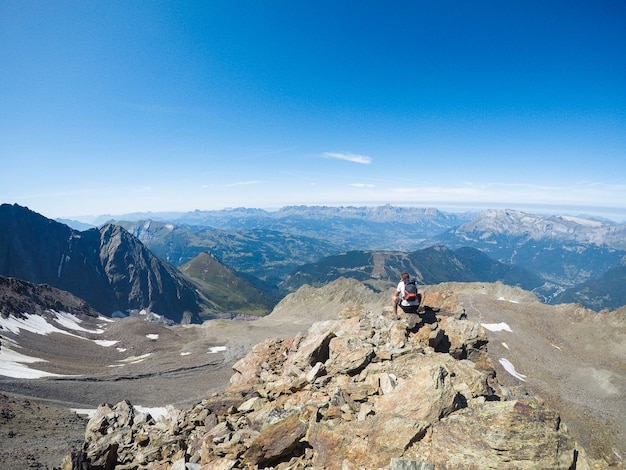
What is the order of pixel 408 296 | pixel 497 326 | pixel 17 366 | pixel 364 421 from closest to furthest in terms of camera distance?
pixel 364 421, pixel 408 296, pixel 497 326, pixel 17 366

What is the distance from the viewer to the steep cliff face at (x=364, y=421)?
10289 millimetres

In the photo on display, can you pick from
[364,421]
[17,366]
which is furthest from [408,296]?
[17,366]

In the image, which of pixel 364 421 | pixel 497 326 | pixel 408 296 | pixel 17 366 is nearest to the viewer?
pixel 364 421

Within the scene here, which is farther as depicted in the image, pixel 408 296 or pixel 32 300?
pixel 32 300

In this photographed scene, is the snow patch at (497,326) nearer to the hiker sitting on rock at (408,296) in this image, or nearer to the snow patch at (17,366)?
the hiker sitting on rock at (408,296)

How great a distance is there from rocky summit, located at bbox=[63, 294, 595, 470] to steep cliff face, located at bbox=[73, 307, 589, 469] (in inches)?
1.7

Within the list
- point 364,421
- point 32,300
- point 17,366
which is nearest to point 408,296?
point 364,421

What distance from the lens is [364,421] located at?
1287 centimetres

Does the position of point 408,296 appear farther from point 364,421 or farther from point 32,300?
point 32,300

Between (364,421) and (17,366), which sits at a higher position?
(364,421)

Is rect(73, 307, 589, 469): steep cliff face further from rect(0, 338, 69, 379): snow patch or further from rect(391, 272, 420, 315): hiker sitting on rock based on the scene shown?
rect(0, 338, 69, 379): snow patch

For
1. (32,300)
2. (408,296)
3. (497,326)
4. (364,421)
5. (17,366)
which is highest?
(408,296)

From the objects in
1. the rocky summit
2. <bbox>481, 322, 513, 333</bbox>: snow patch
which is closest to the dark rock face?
the rocky summit

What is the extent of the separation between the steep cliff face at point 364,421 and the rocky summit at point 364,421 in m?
0.04
